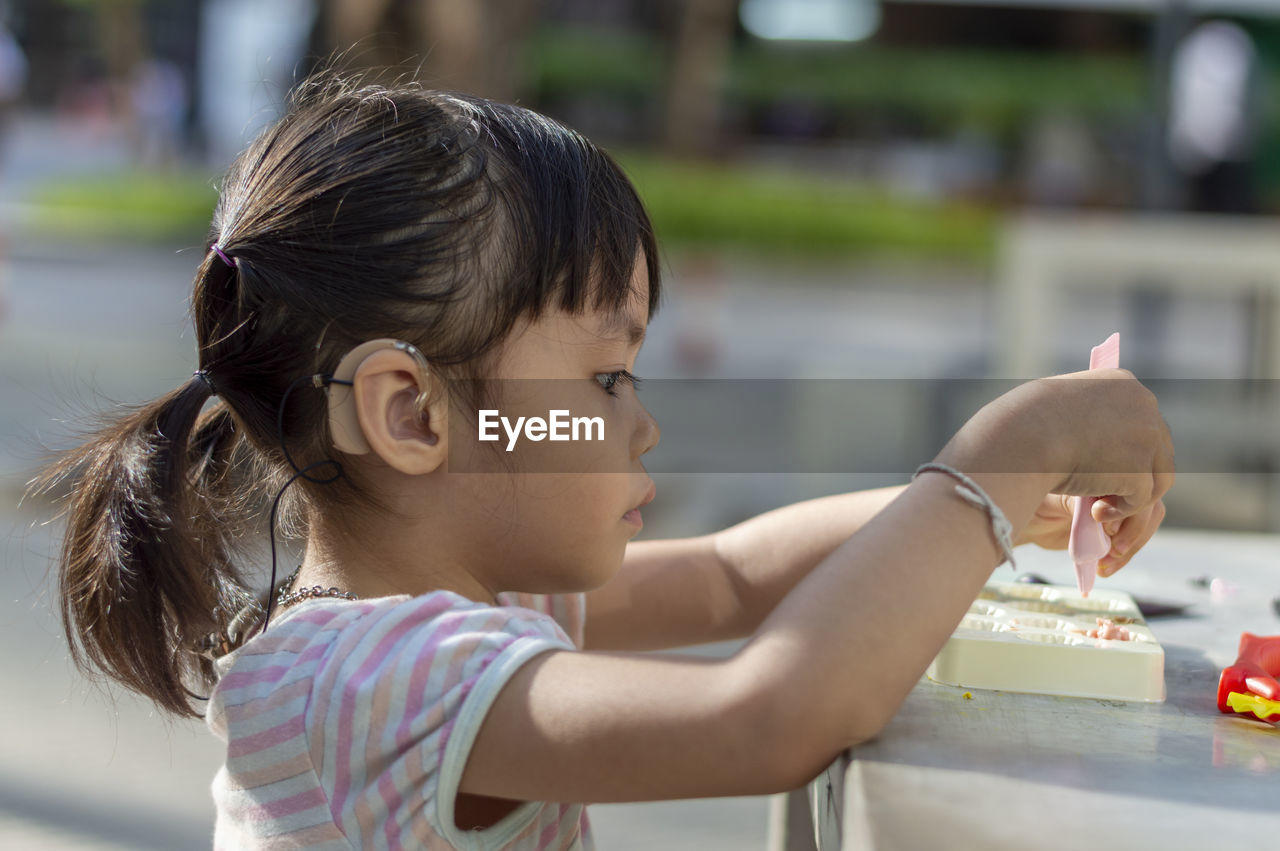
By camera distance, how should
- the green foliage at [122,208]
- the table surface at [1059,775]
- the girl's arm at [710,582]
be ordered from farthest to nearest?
1. the green foliage at [122,208]
2. the girl's arm at [710,582]
3. the table surface at [1059,775]

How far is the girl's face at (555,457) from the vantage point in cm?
97

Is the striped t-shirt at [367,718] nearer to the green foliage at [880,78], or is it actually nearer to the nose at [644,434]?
the nose at [644,434]

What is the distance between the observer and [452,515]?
39.4 inches

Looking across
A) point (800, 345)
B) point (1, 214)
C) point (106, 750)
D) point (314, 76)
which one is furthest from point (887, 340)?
point (1, 214)

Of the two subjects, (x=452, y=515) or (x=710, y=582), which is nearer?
(x=452, y=515)

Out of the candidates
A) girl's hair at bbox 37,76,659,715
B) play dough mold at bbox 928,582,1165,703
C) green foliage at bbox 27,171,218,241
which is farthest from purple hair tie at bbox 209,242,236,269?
green foliage at bbox 27,171,218,241

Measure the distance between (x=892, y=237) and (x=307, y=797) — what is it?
13166mm

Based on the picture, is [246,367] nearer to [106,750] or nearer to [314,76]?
[314,76]

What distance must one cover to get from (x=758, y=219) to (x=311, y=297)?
12.4 m

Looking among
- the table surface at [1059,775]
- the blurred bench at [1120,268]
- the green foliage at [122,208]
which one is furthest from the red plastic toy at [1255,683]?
the green foliage at [122,208]

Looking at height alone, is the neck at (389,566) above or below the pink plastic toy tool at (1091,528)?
below

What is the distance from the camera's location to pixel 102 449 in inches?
43.4

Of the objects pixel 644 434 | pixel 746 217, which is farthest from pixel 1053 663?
pixel 746 217

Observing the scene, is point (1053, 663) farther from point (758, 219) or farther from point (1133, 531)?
point (758, 219)
